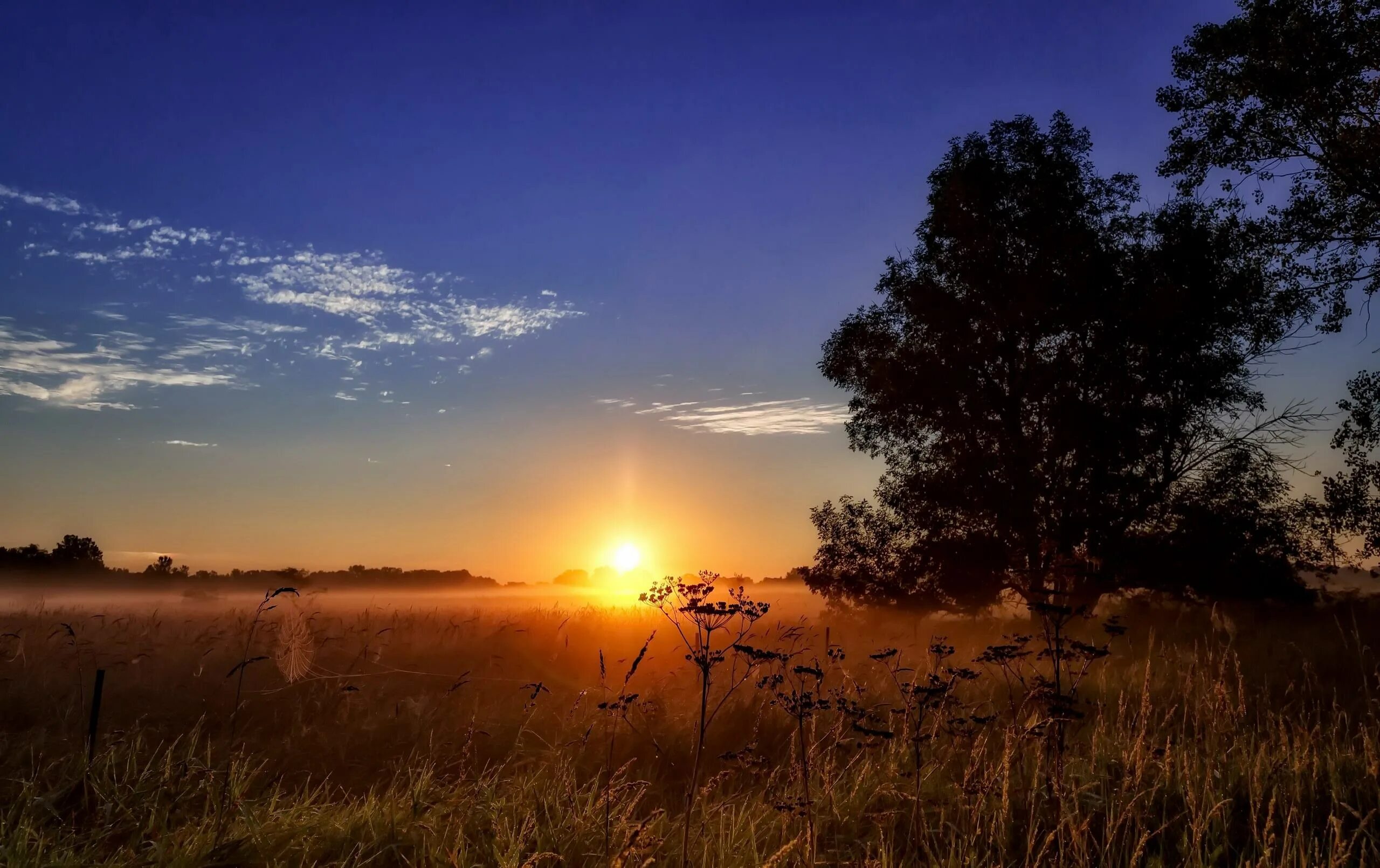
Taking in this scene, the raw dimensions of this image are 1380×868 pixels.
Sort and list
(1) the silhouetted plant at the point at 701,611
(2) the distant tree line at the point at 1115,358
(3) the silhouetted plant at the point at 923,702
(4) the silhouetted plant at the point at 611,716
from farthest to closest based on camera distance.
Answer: (2) the distant tree line at the point at 1115,358, (3) the silhouetted plant at the point at 923,702, (4) the silhouetted plant at the point at 611,716, (1) the silhouetted plant at the point at 701,611

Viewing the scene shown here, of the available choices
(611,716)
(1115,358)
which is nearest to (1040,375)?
(1115,358)

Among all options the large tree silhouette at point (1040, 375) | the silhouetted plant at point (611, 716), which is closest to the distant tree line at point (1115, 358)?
the large tree silhouette at point (1040, 375)

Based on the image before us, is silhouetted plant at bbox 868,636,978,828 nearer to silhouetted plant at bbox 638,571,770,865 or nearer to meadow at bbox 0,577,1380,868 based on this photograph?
meadow at bbox 0,577,1380,868

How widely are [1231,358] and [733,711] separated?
12.8m

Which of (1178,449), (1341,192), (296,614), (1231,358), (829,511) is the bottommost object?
(296,614)

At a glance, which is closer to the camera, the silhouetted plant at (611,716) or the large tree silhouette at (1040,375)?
the silhouetted plant at (611,716)

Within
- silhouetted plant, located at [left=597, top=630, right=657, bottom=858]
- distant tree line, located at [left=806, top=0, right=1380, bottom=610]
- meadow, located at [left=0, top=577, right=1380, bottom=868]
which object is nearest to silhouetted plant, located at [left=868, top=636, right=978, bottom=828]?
meadow, located at [left=0, top=577, right=1380, bottom=868]

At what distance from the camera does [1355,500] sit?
15.0m

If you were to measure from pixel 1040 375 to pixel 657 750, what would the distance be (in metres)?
13.4

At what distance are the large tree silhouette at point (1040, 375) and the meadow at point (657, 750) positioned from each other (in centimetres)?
232

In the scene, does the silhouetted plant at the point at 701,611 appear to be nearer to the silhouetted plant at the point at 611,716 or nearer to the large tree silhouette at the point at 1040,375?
the silhouetted plant at the point at 611,716

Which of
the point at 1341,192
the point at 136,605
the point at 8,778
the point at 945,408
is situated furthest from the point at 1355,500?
the point at 136,605

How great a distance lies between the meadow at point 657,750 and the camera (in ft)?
16.4

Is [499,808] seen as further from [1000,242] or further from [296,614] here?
[1000,242]
